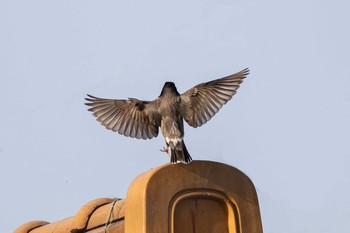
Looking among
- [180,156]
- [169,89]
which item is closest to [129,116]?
[169,89]

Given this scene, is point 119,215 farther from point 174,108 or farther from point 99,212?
point 174,108

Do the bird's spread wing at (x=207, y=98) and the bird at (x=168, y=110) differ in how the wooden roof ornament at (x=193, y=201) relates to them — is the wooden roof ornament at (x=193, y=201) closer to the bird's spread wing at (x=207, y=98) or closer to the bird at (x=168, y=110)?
the bird at (x=168, y=110)

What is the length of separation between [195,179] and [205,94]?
1371 mm

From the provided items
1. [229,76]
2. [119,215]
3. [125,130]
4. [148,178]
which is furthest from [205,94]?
[148,178]

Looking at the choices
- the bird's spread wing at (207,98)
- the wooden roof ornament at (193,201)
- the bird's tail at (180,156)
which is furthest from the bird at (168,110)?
the wooden roof ornament at (193,201)

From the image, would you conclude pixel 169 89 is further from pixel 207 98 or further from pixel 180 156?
pixel 180 156

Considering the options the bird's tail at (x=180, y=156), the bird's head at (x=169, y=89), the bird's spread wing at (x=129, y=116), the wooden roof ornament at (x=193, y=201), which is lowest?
the wooden roof ornament at (x=193, y=201)

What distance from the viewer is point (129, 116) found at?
5.19 metres

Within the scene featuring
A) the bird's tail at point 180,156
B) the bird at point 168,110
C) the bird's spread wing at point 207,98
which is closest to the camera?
the bird's tail at point 180,156

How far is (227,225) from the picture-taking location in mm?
4043

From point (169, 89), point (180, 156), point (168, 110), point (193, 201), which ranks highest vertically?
point (169, 89)

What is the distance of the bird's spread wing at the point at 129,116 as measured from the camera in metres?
5.07

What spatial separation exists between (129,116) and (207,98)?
59 centimetres

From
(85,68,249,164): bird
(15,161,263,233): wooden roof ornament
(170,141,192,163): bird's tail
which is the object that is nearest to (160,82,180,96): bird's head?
(85,68,249,164): bird
